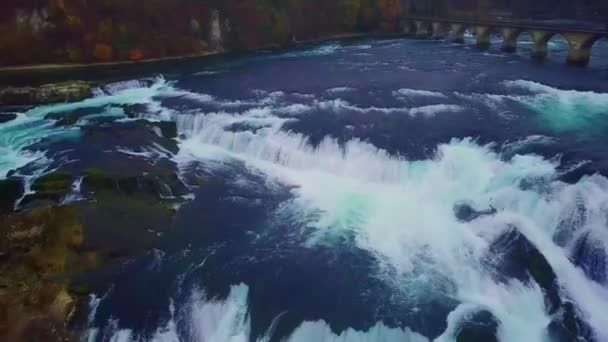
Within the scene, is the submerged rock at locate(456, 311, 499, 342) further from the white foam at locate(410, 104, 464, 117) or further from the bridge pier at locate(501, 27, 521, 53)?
the bridge pier at locate(501, 27, 521, 53)

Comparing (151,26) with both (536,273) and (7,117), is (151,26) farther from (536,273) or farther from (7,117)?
(536,273)

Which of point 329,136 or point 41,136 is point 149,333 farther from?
point 41,136

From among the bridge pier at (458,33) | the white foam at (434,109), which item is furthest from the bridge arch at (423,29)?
the white foam at (434,109)

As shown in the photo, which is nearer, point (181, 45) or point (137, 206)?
point (137, 206)

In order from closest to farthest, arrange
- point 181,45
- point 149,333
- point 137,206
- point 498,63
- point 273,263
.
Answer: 1. point 149,333
2. point 273,263
3. point 137,206
4. point 498,63
5. point 181,45

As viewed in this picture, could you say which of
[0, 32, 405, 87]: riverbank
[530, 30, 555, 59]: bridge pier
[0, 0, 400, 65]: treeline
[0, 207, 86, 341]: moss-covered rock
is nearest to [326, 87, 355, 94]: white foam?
[0, 32, 405, 87]: riverbank

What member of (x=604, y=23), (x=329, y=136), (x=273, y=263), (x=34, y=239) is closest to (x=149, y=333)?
(x=273, y=263)
